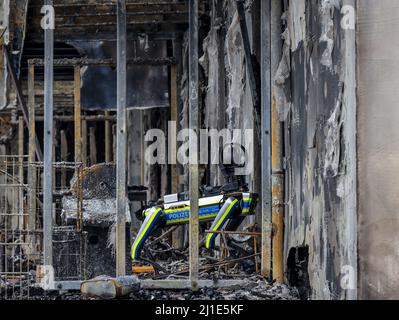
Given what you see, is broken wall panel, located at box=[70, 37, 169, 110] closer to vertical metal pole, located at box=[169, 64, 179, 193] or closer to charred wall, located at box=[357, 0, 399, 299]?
vertical metal pole, located at box=[169, 64, 179, 193]

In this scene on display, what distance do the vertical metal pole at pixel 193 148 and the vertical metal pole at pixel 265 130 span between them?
0.58m

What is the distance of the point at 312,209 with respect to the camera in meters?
7.30

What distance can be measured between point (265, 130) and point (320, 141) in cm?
128

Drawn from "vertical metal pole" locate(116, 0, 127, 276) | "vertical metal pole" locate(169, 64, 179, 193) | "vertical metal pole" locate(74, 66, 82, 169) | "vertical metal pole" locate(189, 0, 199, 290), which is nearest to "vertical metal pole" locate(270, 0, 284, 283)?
"vertical metal pole" locate(189, 0, 199, 290)

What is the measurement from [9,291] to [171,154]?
562 cm

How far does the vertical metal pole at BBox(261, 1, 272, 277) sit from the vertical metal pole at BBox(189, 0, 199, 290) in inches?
23.0

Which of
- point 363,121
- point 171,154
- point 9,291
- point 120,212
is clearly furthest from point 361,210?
point 171,154

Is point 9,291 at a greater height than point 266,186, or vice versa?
point 266,186

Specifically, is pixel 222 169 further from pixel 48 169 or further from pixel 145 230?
pixel 48 169

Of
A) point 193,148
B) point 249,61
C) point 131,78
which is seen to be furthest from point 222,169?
point 131,78

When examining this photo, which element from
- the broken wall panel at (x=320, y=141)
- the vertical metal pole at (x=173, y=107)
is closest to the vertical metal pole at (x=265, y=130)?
the broken wall panel at (x=320, y=141)

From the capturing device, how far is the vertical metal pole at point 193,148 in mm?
7926

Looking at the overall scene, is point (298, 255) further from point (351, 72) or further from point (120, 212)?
point (351, 72)

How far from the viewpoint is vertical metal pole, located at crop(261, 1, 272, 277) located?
817 cm
